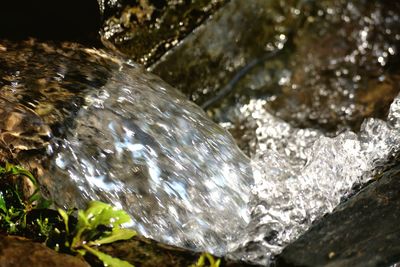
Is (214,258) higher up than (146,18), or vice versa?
(146,18)

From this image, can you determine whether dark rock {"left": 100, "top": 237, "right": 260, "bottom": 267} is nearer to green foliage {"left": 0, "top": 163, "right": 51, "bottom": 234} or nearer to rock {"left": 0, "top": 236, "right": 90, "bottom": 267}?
rock {"left": 0, "top": 236, "right": 90, "bottom": 267}

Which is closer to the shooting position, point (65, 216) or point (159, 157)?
point (65, 216)

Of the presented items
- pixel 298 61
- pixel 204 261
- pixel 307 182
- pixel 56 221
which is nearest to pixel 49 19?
pixel 56 221

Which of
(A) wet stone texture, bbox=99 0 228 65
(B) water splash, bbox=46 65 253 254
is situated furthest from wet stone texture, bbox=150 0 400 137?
(B) water splash, bbox=46 65 253 254

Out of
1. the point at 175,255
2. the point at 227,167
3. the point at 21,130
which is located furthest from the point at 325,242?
the point at 21,130

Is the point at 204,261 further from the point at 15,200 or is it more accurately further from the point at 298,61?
the point at 298,61

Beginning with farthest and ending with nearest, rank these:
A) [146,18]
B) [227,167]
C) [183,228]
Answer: [146,18] → [227,167] → [183,228]

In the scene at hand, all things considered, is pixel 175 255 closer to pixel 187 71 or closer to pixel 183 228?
pixel 183 228
